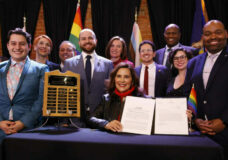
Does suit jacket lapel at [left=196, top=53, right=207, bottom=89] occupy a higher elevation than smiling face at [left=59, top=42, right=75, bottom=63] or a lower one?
lower

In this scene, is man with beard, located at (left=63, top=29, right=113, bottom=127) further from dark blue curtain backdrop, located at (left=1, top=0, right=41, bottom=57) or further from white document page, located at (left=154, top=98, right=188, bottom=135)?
dark blue curtain backdrop, located at (left=1, top=0, right=41, bottom=57)

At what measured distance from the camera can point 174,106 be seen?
2045 mm

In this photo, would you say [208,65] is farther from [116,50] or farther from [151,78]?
[116,50]

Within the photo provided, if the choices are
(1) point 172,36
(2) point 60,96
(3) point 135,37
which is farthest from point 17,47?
(3) point 135,37

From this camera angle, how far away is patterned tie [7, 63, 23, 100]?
2.61 metres

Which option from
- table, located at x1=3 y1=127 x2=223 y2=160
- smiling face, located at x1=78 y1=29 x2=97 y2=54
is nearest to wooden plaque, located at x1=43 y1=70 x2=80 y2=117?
table, located at x1=3 y1=127 x2=223 y2=160

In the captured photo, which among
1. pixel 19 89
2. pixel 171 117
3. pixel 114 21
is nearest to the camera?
pixel 171 117

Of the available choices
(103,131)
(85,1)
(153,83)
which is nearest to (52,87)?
(103,131)

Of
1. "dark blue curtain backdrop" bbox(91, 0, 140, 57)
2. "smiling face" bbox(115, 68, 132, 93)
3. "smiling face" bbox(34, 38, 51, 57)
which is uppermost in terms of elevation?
"dark blue curtain backdrop" bbox(91, 0, 140, 57)

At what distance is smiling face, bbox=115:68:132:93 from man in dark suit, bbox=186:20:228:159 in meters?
0.77

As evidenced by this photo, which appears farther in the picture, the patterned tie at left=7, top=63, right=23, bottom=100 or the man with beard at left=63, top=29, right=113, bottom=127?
the man with beard at left=63, top=29, right=113, bottom=127

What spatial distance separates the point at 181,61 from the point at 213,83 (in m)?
0.93

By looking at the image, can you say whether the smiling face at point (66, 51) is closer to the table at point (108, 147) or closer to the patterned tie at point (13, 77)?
the patterned tie at point (13, 77)

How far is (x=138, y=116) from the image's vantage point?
6.68 ft
